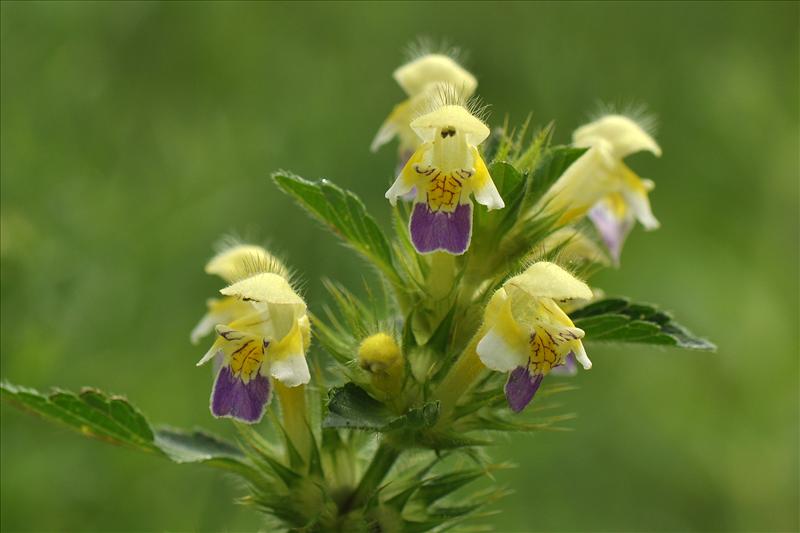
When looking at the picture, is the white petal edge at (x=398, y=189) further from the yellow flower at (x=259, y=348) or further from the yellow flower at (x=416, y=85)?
the yellow flower at (x=416, y=85)

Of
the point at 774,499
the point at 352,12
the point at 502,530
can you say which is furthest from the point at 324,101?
the point at 774,499

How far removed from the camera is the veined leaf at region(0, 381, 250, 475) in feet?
8.98

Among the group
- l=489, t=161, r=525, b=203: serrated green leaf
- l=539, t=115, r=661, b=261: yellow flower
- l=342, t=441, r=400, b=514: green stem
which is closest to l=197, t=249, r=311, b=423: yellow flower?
l=342, t=441, r=400, b=514: green stem

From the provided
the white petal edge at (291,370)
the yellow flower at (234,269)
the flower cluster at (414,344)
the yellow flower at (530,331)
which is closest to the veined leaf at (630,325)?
the flower cluster at (414,344)

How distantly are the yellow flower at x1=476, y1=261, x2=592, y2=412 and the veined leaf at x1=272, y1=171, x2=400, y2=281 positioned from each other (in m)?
0.36

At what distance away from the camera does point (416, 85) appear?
3498 millimetres

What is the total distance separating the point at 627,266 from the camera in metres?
7.00

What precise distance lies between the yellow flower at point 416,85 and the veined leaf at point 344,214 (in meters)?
0.54

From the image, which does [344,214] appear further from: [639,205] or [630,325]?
[639,205]

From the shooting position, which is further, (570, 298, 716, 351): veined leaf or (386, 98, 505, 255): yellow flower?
(570, 298, 716, 351): veined leaf

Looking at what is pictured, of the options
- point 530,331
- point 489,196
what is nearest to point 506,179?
point 489,196

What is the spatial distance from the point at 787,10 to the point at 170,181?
5.42 metres

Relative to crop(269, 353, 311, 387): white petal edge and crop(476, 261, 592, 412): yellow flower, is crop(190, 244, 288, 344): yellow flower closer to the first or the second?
crop(269, 353, 311, 387): white petal edge

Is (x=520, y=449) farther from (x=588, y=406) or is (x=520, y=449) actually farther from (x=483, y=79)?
(x=483, y=79)
